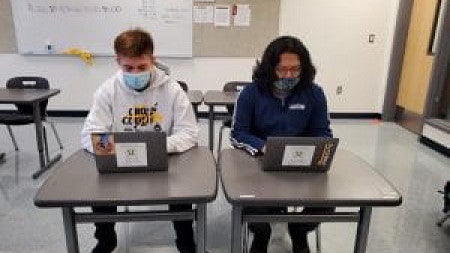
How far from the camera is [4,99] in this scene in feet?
9.08

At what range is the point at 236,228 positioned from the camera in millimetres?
1350

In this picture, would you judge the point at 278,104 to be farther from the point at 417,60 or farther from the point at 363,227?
the point at 417,60

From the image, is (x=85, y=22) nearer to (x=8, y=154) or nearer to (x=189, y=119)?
(x=8, y=154)

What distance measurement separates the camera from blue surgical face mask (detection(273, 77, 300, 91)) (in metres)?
1.68

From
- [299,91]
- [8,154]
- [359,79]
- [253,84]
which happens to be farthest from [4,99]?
[359,79]

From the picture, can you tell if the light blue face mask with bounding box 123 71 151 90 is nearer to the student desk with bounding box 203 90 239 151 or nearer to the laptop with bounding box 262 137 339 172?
the laptop with bounding box 262 137 339 172

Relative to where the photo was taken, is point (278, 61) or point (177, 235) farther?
point (177, 235)

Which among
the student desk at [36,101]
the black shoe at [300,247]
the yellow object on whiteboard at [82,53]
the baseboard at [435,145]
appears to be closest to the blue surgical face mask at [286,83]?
the black shoe at [300,247]

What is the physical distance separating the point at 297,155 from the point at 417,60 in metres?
3.79

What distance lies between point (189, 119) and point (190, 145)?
0.44 feet

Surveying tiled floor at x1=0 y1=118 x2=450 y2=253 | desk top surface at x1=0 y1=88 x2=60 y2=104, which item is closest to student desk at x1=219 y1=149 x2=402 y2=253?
tiled floor at x1=0 y1=118 x2=450 y2=253

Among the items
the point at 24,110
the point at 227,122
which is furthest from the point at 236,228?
the point at 24,110

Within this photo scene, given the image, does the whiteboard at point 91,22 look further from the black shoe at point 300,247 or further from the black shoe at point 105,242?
the black shoe at point 300,247

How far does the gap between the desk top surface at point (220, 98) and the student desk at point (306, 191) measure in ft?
4.59
